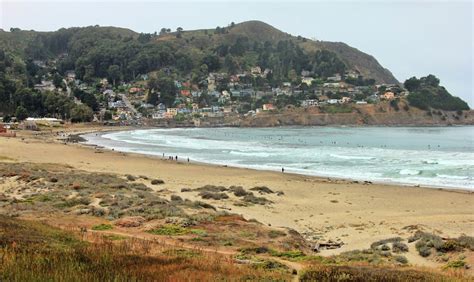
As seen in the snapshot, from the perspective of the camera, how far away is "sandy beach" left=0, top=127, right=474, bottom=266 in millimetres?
18047

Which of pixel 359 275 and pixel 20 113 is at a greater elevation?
pixel 20 113

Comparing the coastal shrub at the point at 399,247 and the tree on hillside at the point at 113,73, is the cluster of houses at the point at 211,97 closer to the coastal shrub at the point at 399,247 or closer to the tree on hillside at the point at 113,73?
the tree on hillside at the point at 113,73

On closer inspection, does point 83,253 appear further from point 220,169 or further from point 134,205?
point 220,169

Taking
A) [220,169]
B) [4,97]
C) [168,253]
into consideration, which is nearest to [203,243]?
[168,253]

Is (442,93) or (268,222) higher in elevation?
(442,93)

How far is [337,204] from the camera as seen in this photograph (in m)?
24.0

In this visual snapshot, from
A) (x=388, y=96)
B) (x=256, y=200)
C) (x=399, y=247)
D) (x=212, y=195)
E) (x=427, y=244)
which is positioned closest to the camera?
(x=427, y=244)

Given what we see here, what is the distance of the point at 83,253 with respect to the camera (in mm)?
8586

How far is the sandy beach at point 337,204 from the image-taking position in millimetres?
18047

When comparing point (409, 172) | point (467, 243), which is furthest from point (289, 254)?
point (409, 172)

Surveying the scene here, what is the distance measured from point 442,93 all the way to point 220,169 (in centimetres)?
16794

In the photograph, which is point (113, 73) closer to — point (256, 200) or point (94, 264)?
point (256, 200)

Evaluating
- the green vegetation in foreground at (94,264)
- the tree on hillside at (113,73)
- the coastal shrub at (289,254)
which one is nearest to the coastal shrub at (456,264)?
the coastal shrub at (289,254)

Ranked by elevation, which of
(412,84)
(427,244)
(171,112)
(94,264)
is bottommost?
(427,244)
